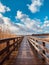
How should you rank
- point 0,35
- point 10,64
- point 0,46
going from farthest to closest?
1. point 0,35
2. point 0,46
3. point 10,64

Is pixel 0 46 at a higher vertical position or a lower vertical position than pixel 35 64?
higher

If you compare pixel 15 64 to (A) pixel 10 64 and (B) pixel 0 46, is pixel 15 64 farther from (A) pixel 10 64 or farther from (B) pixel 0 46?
(B) pixel 0 46

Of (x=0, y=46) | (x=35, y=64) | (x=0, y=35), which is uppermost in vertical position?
(x=0, y=35)

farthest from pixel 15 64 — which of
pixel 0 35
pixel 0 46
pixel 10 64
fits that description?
pixel 0 35

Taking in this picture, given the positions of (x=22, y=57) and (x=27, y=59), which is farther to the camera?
(x=22, y=57)

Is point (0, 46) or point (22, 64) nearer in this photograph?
point (22, 64)

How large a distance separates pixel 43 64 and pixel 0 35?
12.3 ft

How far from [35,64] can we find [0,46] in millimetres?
2459

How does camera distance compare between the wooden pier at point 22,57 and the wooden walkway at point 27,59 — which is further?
the wooden walkway at point 27,59

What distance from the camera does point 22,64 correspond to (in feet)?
24.4

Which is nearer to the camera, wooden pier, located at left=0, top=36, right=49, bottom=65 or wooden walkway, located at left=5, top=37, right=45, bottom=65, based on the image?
wooden pier, located at left=0, top=36, right=49, bottom=65

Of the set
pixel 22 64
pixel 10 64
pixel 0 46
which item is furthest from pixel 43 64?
pixel 0 46

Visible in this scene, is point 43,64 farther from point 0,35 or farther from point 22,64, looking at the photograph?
point 0,35

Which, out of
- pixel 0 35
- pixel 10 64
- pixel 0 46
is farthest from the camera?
pixel 0 35
